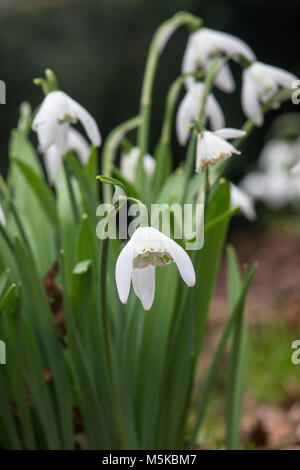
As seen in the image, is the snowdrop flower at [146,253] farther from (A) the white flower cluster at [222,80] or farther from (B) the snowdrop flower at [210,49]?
(B) the snowdrop flower at [210,49]

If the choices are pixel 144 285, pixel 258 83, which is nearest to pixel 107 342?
pixel 144 285

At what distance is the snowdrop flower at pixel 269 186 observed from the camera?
3.92m

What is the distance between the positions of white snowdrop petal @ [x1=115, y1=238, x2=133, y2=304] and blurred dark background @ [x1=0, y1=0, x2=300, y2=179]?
8.32 feet

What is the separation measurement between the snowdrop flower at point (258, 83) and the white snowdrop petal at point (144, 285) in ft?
1.64

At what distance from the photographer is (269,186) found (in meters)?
3.95

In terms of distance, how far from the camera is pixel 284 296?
10.3 feet

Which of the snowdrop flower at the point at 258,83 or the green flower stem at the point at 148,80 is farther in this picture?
the green flower stem at the point at 148,80

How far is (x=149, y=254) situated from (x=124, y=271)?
7 centimetres

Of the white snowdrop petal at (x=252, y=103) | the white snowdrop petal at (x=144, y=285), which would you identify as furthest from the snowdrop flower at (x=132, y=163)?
the white snowdrop petal at (x=144, y=285)

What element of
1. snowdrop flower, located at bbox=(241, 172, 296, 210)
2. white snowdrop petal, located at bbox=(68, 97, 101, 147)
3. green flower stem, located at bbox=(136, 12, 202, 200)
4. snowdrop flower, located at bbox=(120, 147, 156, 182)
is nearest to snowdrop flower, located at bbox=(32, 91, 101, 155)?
white snowdrop petal, located at bbox=(68, 97, 101, 147)

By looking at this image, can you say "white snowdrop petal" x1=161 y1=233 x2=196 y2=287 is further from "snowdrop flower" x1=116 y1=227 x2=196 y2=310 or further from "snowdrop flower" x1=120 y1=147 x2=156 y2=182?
"snowdrop flower" x1=120 y1=147 x2=156 y2=182

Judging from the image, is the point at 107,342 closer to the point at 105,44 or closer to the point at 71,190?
the point at 71,190

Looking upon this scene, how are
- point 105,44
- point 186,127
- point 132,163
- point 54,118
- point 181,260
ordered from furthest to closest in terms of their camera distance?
point 105,44
point 132,163
point 54,118
point 186,127
point 181,260

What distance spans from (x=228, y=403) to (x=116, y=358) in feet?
0.95
